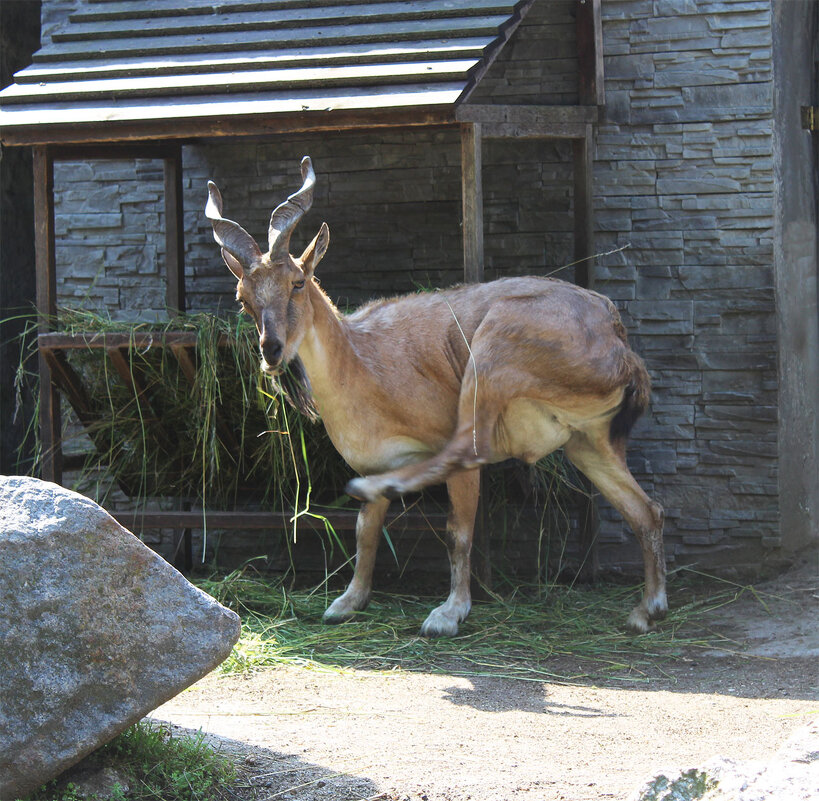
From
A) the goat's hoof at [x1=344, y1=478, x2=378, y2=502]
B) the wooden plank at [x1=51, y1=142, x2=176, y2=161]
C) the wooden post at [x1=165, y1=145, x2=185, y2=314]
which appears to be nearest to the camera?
the goat's hoof at [x1=344, y1=478, x2=378, y2=502]

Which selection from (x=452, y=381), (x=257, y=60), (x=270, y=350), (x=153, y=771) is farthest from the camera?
(x=257, y=60)

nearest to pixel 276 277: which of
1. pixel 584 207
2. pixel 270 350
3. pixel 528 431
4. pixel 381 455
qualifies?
pixel 270 350

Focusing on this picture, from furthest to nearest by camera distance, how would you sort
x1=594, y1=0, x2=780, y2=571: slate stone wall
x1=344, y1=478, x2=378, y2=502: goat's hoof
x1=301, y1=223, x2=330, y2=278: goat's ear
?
1. x1=594, y1=0, x2=780, y2=571: slate stone wall
2. x1=301, y1=223, x2=330, y2=278: goat's ear
3. x1=344, y1=478, x2=378, y2=502: goat's hoof

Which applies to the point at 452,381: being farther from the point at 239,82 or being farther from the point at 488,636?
the point at 239,82

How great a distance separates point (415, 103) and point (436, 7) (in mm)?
1158

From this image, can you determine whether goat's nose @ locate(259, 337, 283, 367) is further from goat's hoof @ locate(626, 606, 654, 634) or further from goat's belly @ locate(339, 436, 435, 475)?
goat's hoof @ locate(626, 606, 654, 634)

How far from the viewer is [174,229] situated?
323 inches

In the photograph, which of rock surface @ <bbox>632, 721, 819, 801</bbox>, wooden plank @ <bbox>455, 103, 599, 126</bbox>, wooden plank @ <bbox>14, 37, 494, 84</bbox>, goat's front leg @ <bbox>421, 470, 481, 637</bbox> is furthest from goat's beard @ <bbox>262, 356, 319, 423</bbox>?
rock surface @ <bbox>632, 721, 819, 801</bbox>

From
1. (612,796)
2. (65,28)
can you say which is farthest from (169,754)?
(65,28)

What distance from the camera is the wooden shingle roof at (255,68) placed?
6508 mm

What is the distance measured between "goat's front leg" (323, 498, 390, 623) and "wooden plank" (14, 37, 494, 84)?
8.77 feet

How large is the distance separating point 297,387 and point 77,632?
282cm

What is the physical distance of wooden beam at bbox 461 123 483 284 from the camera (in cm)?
656

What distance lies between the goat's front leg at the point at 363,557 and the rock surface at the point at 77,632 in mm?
2798
